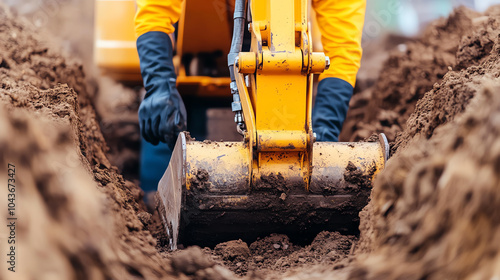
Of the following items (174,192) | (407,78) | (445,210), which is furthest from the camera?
(407,78)

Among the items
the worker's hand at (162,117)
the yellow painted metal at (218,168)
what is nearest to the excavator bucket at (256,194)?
the yellow painted metal at (218,168)

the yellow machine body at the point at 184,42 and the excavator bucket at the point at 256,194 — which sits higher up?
the yellow machine body at the point at 184,42

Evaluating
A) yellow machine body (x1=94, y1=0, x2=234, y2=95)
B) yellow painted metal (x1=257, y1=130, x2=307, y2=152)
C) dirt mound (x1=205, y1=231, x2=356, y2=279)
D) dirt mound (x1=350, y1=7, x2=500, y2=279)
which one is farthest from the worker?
dirt mound (x1=350, y1=7, x2=500, y2=279)

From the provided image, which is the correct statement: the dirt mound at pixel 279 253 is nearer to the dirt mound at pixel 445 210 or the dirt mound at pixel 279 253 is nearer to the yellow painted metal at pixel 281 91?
the yellow painted metal at pixel 281 91

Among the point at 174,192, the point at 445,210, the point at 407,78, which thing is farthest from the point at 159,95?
the point at 407,78

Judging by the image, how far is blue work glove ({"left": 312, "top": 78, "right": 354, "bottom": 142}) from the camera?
2.96m

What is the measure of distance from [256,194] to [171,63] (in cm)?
121

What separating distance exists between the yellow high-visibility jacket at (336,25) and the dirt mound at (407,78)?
916 millimetres

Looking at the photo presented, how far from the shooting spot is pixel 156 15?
9.66 ft

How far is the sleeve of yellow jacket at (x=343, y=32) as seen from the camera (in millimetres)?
2990

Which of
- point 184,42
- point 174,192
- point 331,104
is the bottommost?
point 174,192

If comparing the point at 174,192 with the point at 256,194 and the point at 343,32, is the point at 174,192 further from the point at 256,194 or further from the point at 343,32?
the point at 343,32

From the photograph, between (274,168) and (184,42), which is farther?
(184,42)

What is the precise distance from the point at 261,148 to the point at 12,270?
1.22 meters
